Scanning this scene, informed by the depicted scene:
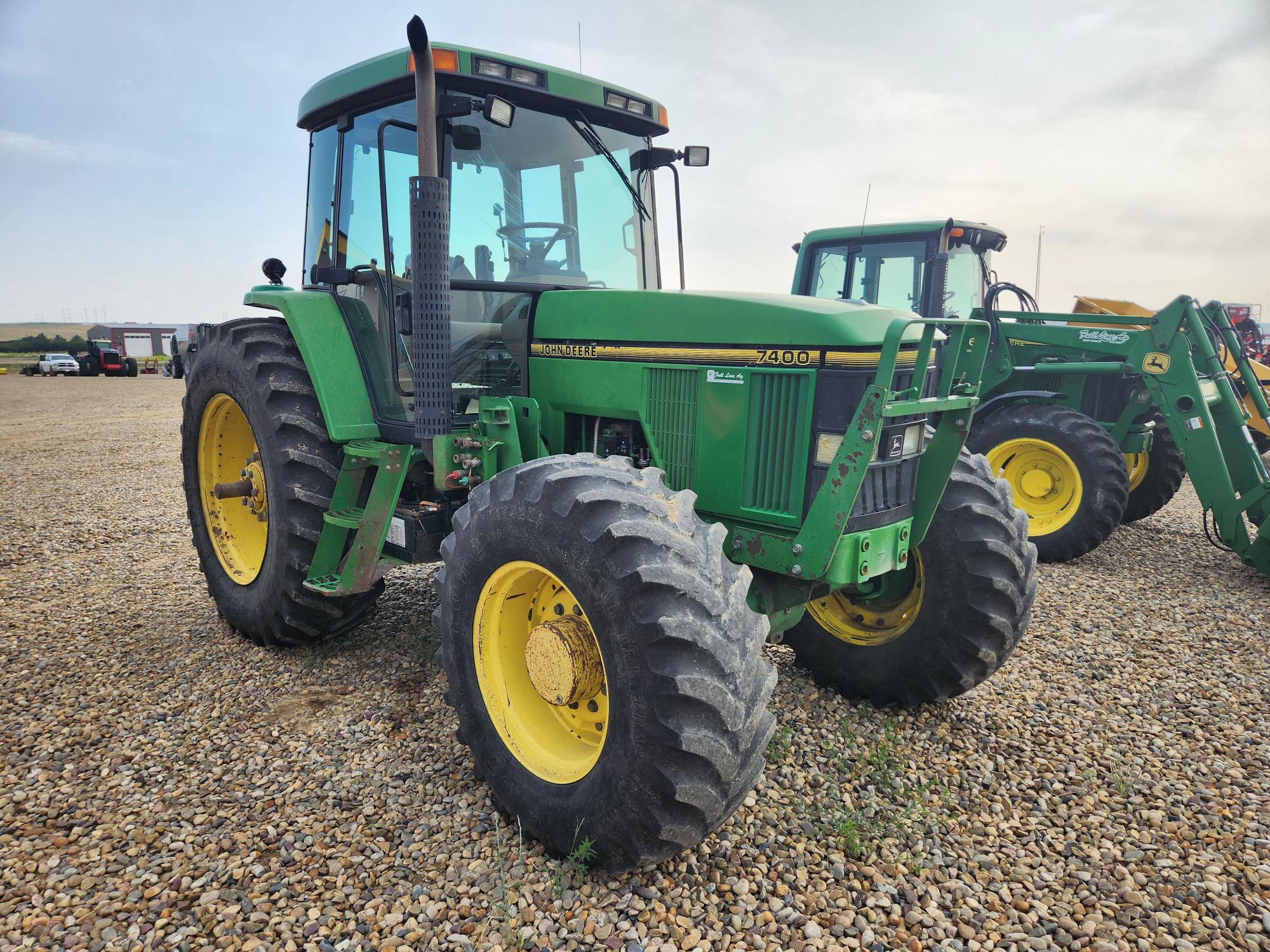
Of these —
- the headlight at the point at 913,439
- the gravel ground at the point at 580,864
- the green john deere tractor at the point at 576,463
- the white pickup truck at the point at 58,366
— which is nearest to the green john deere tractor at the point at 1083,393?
the gravel ground at the point at 580,864

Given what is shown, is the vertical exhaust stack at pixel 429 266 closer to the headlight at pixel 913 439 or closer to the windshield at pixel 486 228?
the windshield at pixel 486 228

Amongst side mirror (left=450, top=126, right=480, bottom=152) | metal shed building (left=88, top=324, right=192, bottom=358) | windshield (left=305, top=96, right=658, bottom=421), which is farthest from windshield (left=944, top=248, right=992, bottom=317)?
metal shed building (left=88, top=324, right=192, bottom=358)

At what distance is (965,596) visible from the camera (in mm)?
3291

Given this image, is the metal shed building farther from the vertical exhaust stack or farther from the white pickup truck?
the vertical exhaust stack

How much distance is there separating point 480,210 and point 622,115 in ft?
2.84

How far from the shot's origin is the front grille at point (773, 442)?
285 cm

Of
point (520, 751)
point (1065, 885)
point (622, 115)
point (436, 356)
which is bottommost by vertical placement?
point (1065, 885)

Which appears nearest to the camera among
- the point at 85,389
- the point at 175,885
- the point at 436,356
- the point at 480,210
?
the point at 175,885

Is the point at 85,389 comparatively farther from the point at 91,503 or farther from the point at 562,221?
the point at 562,221

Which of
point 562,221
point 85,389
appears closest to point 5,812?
point 562,221

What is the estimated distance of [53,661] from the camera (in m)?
4.09

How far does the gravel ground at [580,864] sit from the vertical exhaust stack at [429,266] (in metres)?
1.32

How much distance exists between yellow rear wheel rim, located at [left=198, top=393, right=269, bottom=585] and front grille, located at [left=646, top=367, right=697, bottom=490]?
8.15ft

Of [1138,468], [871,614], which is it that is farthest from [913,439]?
[1138,468]
